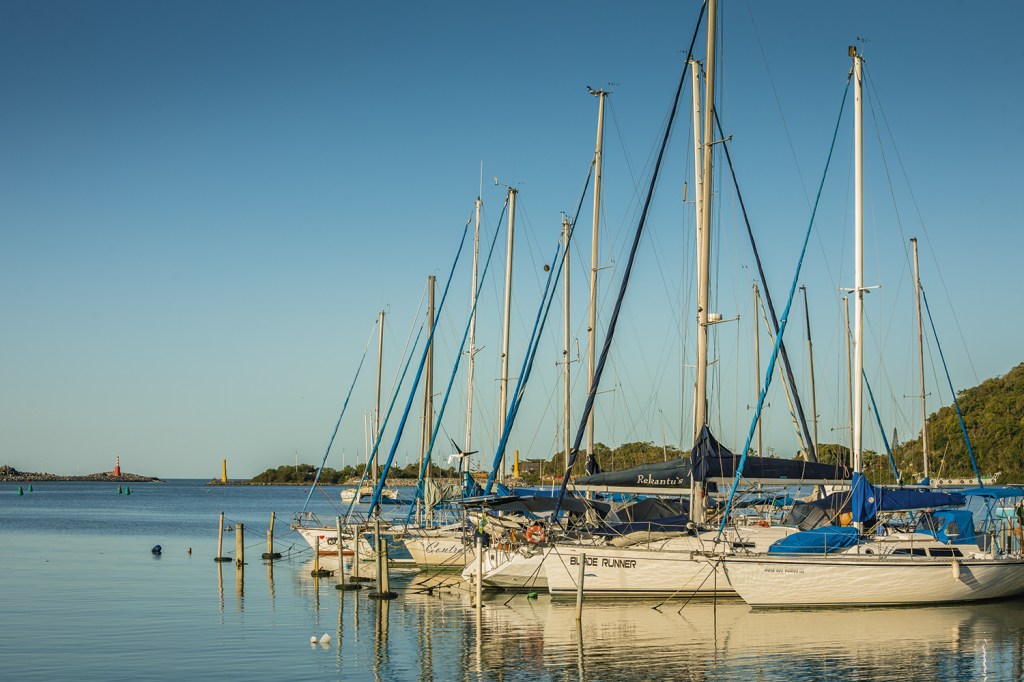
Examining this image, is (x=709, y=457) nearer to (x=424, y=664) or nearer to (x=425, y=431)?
(x=424, y=664)

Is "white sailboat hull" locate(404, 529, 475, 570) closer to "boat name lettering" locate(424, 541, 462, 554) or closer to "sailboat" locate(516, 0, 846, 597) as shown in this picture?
"boat name lettering" locate(424, 541, 462, 554)

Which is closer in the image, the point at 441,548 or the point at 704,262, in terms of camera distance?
the point at 704,262

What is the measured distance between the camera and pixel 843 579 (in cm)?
2689

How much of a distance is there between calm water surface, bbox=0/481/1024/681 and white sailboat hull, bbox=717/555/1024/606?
409 mm

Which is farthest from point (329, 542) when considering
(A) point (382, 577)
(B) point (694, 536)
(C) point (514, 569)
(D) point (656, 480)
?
Answer: (B) point (694, 536)

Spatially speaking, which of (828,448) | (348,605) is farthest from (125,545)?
(828,448)

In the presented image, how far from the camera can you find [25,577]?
129ft

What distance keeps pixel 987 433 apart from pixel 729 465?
368ft

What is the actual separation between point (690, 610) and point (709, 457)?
13.2 ft

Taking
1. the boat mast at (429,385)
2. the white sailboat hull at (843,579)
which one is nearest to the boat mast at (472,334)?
the boat mast at (429,385)

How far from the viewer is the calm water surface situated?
21.2 m

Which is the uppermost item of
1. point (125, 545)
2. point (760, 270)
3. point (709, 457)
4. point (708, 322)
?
point (760, 270)

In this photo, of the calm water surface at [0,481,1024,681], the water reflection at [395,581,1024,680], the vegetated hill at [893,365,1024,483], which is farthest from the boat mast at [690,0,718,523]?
the vegetated hill at [893,365,1024,483]

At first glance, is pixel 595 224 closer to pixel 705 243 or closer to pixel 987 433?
pixel 705 243
